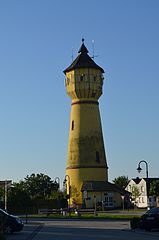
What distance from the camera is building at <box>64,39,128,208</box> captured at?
7531cm

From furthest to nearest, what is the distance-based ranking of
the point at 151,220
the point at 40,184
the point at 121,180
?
the point at 121,180 → the point at 40,184 → the point at 151,220

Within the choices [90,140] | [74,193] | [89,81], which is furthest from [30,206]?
[89,81]

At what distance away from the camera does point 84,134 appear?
76.5 metres

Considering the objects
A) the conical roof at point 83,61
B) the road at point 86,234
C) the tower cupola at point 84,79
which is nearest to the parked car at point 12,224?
the road at point 86,234

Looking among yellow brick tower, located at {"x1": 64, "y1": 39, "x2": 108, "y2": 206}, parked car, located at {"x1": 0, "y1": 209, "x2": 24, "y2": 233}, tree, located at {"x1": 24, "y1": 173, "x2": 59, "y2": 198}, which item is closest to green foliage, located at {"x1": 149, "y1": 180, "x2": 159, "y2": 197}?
yellow brick tower, located at {"x1": 64, "y1": 39, "x2": 108, "y2": 206}

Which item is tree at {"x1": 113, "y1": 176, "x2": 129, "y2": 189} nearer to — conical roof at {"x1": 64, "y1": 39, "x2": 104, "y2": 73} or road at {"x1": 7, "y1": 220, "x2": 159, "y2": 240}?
conical roof at {"x1": 64, "y1": 39, "x2": 104, "y2": 73}

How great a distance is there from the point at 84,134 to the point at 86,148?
6.48 feet

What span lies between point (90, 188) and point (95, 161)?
147 inches

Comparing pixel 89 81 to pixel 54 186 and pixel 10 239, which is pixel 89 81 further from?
pixel 10 239

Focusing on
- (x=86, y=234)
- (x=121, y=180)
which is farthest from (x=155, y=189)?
(x=86, y=234)

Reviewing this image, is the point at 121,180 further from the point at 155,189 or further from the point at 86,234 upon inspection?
the point at 86,234

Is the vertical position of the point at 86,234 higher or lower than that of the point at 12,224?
lower

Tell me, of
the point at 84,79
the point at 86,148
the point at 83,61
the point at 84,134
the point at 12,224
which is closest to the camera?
the point at 12,224

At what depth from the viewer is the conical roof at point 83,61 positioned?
79.5 meters
